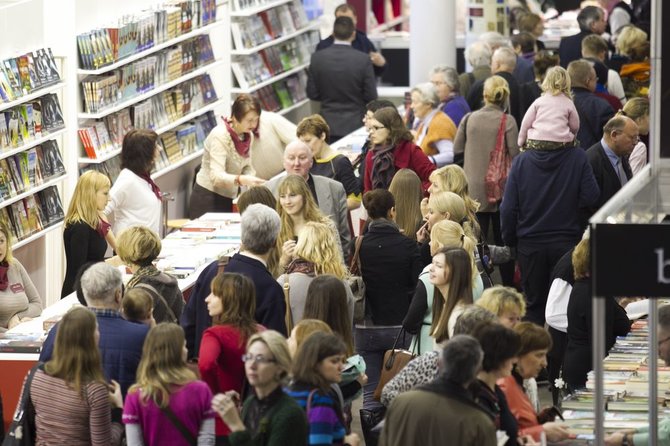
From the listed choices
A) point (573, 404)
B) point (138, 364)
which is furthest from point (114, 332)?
point (573, 404)

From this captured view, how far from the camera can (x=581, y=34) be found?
14.7m

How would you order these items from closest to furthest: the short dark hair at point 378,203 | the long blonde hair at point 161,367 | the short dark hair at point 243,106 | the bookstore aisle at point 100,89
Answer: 1. the long blonde hair at point 161,367
2. the short dark hair at point 378,203
3. the bookstore aisle at point 100,89
4. the short dark hair at point 243,106

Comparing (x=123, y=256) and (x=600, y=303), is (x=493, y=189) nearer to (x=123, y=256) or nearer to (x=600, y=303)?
(x=123, y=256)

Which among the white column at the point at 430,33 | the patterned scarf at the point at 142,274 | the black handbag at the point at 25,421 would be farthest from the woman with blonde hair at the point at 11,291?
the white column at the point at 430,33

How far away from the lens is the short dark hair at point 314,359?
18.2ft

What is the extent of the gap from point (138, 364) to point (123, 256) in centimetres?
126

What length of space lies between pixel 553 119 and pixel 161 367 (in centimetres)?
447

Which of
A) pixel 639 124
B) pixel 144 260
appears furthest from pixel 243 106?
pixel 144 260

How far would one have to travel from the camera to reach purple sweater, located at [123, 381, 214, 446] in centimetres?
572

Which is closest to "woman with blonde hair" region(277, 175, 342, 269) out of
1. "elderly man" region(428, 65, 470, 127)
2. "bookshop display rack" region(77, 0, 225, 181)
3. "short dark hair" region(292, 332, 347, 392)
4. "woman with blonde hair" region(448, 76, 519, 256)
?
"short dark hair" region(292, 332, 347, 392)

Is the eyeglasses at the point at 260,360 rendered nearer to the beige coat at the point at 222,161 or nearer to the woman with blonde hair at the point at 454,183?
the woman with blonde hair at the point at 454,183

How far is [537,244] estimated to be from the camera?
9.56m

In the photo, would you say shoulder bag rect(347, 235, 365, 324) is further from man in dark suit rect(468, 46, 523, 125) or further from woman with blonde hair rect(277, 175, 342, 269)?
man in dark suit rect(468, 46, 523, 125)

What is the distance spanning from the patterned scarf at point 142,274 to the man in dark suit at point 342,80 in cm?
706
